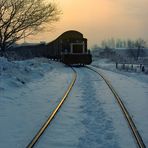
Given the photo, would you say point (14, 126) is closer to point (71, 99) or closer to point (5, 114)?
point (5, 114)

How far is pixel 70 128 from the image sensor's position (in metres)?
9.45

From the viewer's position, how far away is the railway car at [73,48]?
41.8 metres

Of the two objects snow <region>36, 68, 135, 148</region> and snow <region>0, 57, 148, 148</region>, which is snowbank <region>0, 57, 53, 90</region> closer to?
snow <region>0, 57, 148, 148</region>

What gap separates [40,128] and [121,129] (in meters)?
1.93

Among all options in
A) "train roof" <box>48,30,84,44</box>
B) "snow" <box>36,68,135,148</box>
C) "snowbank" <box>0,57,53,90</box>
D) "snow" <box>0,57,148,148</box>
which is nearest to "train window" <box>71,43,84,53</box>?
"train roof" <box>48,30,84,44</box>

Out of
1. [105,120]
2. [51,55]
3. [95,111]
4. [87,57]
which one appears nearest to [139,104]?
[95,111]

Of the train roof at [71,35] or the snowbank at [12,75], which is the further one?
the train roof at [71,35]

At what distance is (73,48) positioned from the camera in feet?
140

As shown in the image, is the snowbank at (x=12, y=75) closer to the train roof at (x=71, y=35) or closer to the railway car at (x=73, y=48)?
the railway car at (x=73, y=48)

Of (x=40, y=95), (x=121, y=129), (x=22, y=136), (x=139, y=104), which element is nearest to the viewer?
(x=22, y=136)

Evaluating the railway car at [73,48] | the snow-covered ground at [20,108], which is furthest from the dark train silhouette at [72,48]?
the snow-covered ground at [20,108]

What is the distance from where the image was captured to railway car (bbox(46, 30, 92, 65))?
41.8 meters

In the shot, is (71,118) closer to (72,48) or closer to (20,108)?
(20,108)

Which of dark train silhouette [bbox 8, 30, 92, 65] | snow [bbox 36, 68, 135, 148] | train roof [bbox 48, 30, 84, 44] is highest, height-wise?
train roof [bbox 48, 30, 84, 44]
